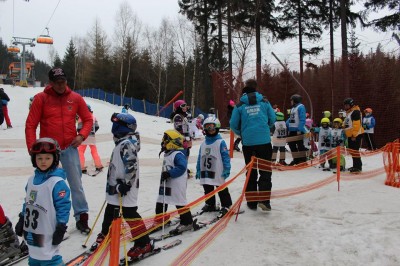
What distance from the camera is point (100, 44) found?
187 ft

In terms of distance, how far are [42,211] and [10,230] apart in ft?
3.69

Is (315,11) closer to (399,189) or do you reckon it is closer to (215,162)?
(399,189)

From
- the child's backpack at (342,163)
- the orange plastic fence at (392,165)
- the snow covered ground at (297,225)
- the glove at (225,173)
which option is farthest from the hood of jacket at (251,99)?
the child's backpack at (342,163)

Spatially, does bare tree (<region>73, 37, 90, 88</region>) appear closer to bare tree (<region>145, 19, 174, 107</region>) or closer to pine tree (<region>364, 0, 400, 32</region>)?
bare tree (<region>145, 19, 174, 107</region>)

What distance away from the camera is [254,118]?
5941 mm

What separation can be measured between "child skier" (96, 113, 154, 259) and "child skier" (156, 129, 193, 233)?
0.71 metres

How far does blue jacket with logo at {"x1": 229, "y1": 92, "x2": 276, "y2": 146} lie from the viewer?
19.4 feet

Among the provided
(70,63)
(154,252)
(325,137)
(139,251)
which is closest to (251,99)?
(154,252)

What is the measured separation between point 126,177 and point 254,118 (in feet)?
8.42

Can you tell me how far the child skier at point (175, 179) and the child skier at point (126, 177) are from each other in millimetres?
708

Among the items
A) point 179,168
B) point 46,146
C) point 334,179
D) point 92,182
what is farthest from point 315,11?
point 46,146

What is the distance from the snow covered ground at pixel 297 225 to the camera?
4.21 meters

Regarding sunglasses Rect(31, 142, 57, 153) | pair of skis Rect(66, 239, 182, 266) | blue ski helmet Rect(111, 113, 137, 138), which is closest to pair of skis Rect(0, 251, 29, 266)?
pair of skis Rect(66, 239, 182, 266)

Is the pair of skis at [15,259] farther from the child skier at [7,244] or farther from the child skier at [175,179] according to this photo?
the child skier at [175,179]
